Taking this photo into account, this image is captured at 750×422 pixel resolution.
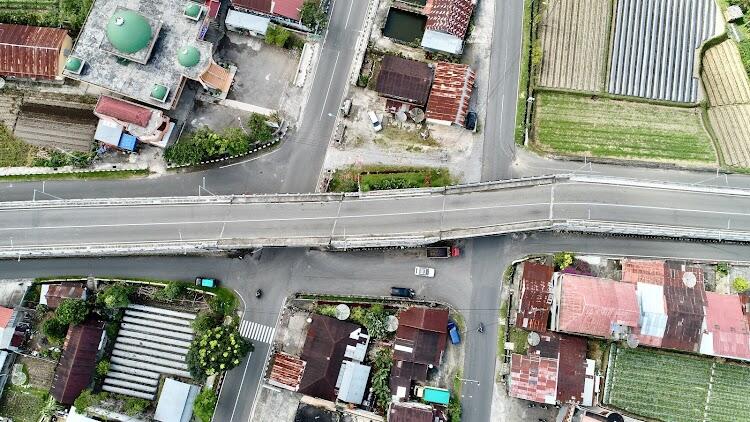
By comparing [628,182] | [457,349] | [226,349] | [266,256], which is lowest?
[226,349]

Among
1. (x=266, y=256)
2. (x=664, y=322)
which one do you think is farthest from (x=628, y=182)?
(x=266, y=256)

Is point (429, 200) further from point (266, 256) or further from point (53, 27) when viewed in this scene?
point (53, 27)

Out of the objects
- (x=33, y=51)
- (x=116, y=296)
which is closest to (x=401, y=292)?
(x=116, y=296)

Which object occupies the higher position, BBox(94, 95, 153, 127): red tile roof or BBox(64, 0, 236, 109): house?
BBox(64, 0, 236, 109): house

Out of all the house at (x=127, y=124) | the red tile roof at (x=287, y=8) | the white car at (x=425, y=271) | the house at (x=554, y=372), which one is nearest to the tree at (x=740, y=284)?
the house at (x=554, y=372)

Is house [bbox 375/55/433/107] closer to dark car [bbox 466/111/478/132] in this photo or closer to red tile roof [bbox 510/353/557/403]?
dark car [bbox 466/111/478/132]

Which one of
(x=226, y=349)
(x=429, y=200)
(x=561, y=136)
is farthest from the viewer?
(x=561, y=136)

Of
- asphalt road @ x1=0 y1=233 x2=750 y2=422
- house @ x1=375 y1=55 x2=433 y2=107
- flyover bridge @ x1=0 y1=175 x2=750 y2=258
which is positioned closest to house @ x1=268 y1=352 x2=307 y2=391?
asphalt road @ x1=0 y1=233 x2=750 y2=422
